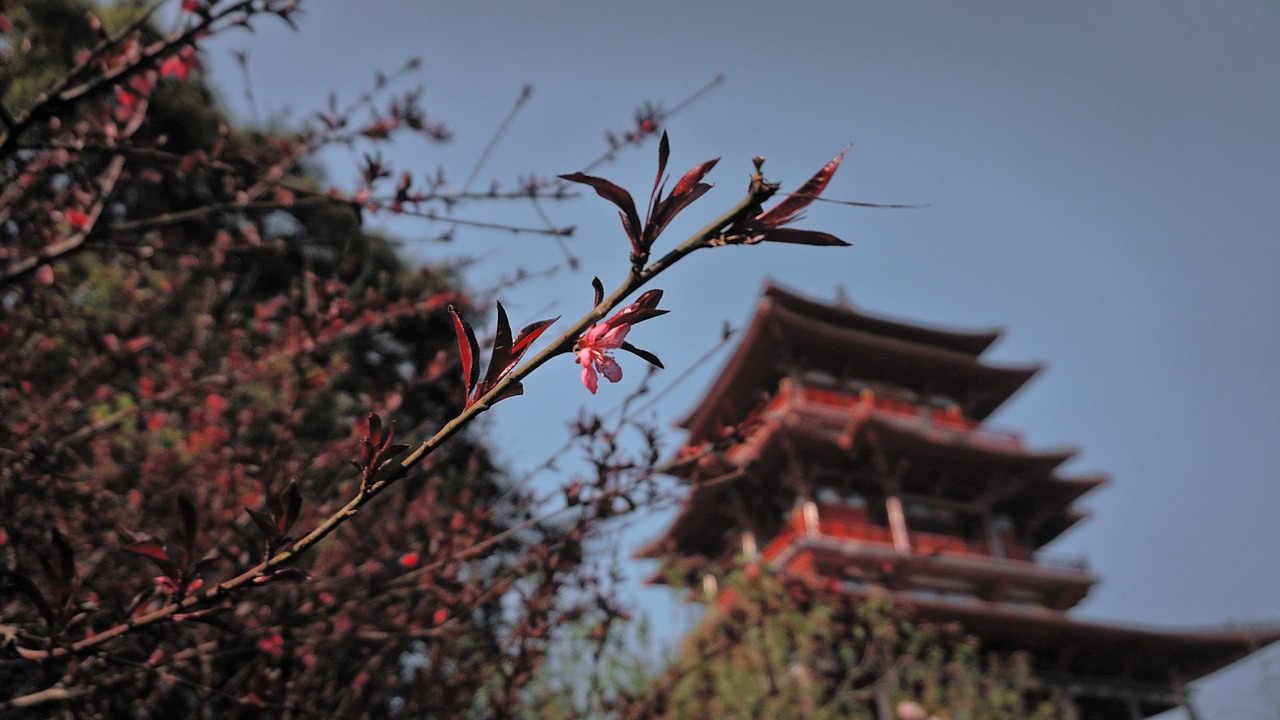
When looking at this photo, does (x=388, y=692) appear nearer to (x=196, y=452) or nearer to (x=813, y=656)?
(x=196, y=452)

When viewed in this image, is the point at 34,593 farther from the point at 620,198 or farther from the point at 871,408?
the point at 871,408

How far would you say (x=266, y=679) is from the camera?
7.55ft

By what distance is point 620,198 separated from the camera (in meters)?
0.69

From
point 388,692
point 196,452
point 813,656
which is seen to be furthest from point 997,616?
point 196,452

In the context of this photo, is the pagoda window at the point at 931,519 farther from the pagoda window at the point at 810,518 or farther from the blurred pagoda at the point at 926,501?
the pagoda window at the point at 810,518

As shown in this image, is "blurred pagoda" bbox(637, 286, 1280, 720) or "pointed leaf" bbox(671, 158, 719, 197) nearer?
"pointed leaf" bbox(671, 158, 719, 197)

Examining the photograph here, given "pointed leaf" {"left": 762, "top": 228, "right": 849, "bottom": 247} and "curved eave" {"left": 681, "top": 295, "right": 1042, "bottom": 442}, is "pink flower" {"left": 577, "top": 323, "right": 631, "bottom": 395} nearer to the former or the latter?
"pointed leaf" {"left": 762, "top": 228, "right": 849, "bottom": 247}

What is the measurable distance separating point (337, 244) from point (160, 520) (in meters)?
6.16

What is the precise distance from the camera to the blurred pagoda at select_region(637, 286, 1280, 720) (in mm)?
12942

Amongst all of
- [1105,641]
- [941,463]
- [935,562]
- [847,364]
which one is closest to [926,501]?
[941,463]

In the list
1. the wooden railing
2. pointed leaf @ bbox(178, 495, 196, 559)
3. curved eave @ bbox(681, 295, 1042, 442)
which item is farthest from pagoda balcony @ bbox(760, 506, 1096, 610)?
pointed leaf @ bbox(178, 495, 196, 559)

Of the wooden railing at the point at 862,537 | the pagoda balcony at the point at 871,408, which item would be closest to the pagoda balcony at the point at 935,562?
the wooden railing at the point at 862,537

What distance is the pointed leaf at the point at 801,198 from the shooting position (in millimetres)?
681

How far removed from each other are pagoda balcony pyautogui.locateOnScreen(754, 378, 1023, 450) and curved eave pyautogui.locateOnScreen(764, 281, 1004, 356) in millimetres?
1632
